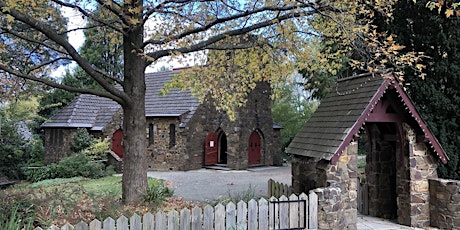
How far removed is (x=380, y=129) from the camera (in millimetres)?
10891

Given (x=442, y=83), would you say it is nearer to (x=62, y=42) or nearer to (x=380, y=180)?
(x=380, y=180)

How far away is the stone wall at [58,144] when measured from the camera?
24477mm

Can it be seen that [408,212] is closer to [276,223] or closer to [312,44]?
[276,223]

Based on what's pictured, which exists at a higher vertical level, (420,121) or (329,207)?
(420,121)

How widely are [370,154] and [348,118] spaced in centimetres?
265

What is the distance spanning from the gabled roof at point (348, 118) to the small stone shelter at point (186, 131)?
1363cm

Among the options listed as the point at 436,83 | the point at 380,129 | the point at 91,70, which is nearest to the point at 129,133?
the point at 91,70

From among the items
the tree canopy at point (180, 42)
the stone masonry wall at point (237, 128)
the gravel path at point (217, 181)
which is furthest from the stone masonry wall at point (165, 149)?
the tree canopy at point (180, 42)

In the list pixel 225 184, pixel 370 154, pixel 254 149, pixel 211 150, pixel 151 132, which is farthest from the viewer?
pixel 254 149

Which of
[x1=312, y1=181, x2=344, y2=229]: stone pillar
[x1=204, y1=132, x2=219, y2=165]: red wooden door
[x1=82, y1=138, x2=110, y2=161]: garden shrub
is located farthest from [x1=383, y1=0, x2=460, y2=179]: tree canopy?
[x1=82, y1=138, x2=110, y2=161]: garden shrub

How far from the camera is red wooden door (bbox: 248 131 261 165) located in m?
26.0

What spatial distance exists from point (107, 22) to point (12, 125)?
1841cm

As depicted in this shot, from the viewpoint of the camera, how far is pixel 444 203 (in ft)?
30.3

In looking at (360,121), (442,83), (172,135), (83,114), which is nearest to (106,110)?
(83,114)
